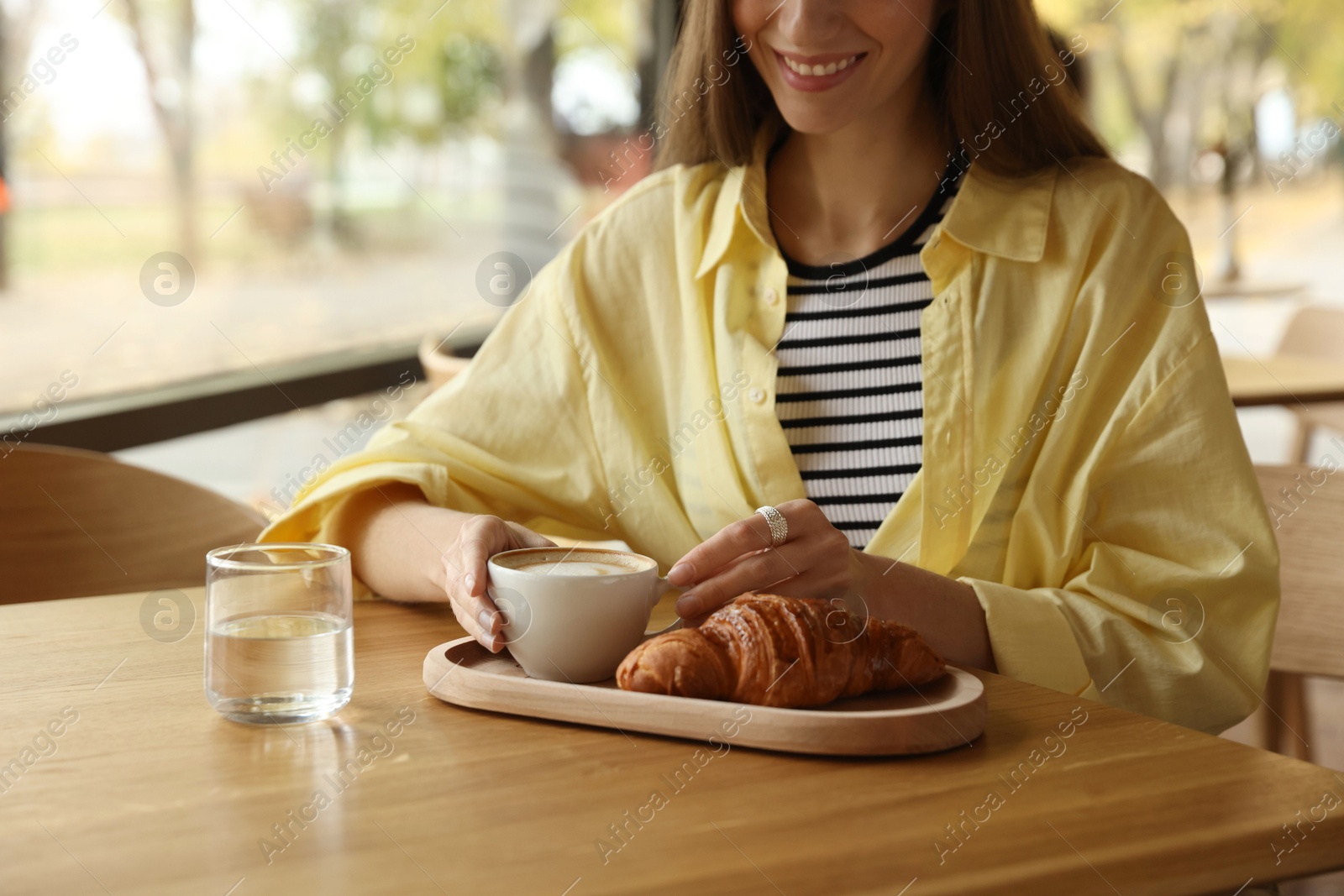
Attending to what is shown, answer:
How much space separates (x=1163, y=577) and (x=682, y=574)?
506 millimetres

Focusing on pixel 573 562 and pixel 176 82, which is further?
pixel 176 82

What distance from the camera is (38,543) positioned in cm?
151

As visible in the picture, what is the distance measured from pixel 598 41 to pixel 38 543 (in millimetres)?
2568

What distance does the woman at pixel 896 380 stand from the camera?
3.93 ft

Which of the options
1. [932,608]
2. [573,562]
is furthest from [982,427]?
[573,562]

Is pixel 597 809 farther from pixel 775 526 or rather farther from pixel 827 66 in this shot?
pixel 827 66

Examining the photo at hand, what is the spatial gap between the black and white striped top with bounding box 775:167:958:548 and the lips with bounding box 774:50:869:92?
202 millimetres

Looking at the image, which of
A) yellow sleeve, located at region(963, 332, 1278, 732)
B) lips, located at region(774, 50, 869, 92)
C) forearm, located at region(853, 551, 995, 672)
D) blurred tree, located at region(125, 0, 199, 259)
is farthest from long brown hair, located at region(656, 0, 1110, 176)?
blurred tree, located at region(125, 0, 199, 259)

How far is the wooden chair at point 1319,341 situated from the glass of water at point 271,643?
3573 millimetres

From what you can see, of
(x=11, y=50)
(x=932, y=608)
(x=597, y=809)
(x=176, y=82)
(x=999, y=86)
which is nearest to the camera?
(x=597, y=809)

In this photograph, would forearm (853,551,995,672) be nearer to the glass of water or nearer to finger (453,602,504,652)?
finger (453,602,504,652)

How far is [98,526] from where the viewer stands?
152 centimetres

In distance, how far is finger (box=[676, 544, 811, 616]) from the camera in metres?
0.99

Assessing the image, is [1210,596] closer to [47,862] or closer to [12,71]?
[47,862]
